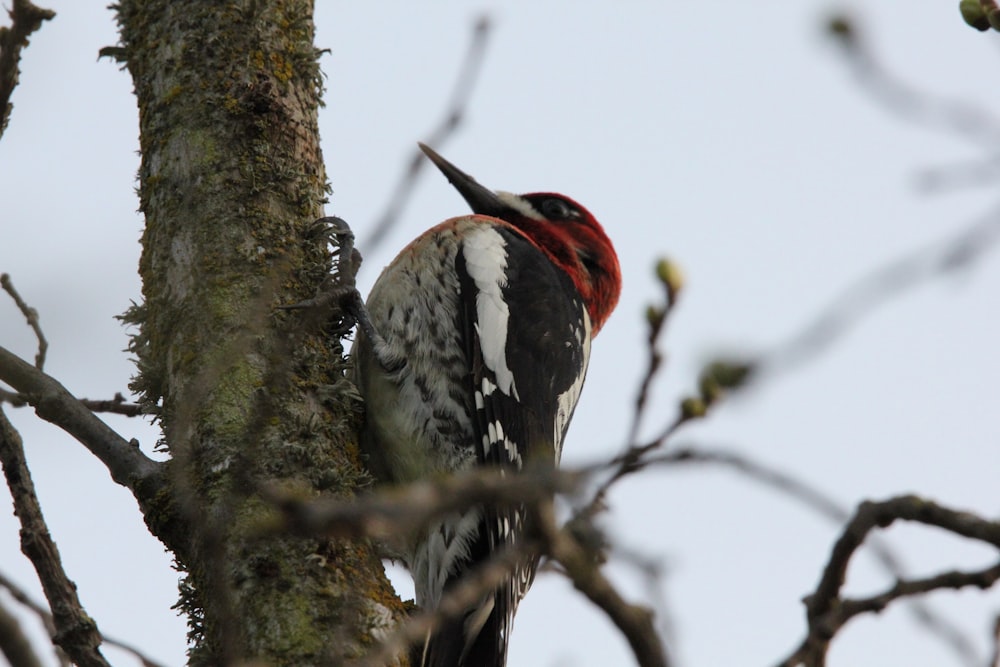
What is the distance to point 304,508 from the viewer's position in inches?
44.4

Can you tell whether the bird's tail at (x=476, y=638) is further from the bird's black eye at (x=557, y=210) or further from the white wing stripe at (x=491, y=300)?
the bird's black eye at (x=557, y=210)

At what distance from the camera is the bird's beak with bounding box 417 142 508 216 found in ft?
16.2

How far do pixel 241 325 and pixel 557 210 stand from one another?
233cm

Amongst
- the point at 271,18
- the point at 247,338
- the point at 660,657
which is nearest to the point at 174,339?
the point at 247,338

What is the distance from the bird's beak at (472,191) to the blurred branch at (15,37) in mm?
2568

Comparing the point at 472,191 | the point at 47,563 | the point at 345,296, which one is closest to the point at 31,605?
the point at 47,563

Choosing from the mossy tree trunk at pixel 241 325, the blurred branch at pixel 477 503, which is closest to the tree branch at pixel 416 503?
the blurred branch at pixel 477 503

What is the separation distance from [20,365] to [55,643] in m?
0.69

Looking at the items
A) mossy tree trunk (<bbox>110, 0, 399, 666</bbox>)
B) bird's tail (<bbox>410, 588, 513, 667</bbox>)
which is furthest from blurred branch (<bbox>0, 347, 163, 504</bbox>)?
bird's tail (<bbox>410, 588, 513, 667</bbox>)

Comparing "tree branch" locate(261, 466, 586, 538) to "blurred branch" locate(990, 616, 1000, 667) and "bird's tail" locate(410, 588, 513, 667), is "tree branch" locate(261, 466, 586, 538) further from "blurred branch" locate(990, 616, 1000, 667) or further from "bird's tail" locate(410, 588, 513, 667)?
"bird's tail" locate(410, 588, 513, 667)

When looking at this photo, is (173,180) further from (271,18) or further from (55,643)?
(55,643)

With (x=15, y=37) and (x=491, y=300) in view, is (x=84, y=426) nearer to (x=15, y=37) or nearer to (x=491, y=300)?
(x=15, y=37)

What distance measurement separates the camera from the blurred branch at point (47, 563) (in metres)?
2.44

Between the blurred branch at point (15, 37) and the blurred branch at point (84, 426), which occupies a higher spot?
the blurred branch at point (15, 37)
